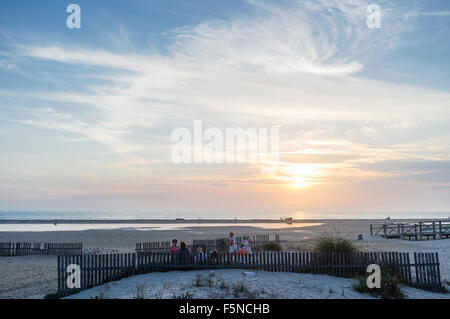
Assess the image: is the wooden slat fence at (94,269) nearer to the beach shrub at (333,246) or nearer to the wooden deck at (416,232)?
the beach shrub at (333,246)

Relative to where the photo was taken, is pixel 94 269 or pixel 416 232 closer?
pixel 94 269

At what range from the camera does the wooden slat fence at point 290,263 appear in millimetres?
15031

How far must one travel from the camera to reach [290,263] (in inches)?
623

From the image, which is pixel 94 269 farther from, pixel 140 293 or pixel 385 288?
pixel 385 288

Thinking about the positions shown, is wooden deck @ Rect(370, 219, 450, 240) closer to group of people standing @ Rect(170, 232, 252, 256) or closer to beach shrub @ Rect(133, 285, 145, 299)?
group of people standing @ Rect(170, 232, 252, 256)

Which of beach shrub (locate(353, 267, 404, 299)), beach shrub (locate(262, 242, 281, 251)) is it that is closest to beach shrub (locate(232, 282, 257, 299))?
beach shrub (locate(353, 267, 404, 299))

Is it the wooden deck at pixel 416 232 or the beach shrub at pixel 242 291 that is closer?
the beach shrub at pixel 242 291

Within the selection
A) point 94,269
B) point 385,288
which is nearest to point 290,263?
point 385,288

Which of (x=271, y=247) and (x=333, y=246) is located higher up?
(x=333, y=246)

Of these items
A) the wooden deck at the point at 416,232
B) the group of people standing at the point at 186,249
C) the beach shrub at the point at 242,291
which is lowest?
the wooden deck at the point at 416,232

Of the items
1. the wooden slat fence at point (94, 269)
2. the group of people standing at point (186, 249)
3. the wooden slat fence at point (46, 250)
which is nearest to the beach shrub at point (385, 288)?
the group of people standing at point (186, 249)

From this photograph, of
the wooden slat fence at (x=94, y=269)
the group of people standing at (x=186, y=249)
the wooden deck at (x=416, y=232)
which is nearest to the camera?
the wooden slat fence at (x=94, y=269)
